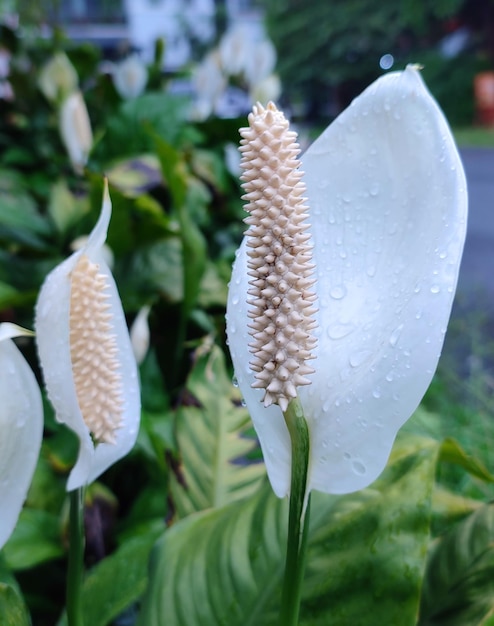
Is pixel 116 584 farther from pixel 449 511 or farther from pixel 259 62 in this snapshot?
pixel 259 62

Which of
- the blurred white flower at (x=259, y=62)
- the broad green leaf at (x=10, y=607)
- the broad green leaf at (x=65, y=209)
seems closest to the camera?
the broad green leaf at (x=10, y=607)

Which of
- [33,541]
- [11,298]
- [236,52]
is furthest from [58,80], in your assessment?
[33,541]

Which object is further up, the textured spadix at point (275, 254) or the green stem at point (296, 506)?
the textured spadix at point (275, 254)

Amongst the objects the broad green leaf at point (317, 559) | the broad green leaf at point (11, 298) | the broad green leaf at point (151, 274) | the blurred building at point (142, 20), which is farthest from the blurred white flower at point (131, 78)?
the blurred building at point (142, 20)

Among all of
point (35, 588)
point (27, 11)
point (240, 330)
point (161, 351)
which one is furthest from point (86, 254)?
point (27, 11)

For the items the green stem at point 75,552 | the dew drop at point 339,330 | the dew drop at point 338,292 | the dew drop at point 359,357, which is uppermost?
the dew drop at point 338,292

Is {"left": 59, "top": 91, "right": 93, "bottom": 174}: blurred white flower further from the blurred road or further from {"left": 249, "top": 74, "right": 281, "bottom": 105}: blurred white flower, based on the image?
the blurred road

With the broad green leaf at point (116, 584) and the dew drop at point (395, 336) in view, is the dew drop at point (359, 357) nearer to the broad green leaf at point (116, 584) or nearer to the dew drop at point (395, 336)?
the dew drop at point (395, 336)
